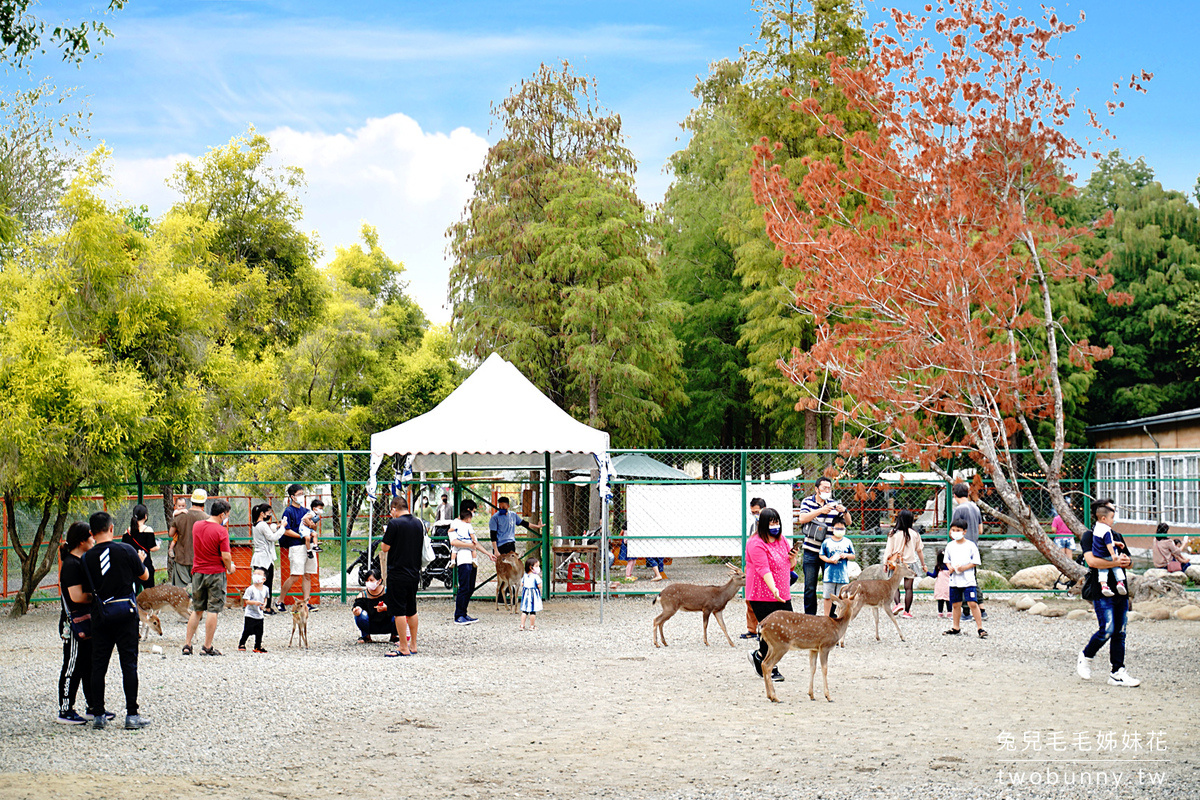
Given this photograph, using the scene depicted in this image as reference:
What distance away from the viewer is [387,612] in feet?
38.6

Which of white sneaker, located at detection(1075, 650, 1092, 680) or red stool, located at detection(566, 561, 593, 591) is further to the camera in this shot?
red stool, located at detection(566, 561, 593, 591)

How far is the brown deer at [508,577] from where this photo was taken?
14680mm

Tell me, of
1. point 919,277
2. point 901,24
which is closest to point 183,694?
point 919,277

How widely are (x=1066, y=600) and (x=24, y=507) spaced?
52.0 feet

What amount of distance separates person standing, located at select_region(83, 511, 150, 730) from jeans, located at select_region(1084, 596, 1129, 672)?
25.6ft

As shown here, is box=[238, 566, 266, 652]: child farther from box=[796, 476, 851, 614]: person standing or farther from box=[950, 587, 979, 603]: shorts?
box=[950, 587, 979, 603]: shorts

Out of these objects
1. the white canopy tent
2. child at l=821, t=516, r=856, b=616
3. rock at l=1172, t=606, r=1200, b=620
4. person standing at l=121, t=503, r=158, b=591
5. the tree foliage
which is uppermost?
the tree foliage

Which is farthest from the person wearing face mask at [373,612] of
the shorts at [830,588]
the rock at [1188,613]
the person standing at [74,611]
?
the rock at [1188,613]

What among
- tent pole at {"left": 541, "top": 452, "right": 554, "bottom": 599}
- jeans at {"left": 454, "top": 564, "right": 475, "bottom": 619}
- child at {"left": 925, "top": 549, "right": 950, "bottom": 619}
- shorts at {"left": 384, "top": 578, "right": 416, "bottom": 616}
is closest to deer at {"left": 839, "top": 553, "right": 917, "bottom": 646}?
child at {"left": 925, "top": 549, "right": 950, "bottom": 619}

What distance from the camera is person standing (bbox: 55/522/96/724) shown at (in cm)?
743

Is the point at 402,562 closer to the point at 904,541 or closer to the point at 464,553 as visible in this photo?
the point at 464,553

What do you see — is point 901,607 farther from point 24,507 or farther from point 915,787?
point 24,507

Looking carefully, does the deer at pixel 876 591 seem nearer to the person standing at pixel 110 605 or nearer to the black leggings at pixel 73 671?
the person standing at pixel 110 605

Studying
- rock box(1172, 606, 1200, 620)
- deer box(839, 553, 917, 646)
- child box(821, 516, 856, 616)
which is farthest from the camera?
rock box(1172, 606, 1200, 620)
